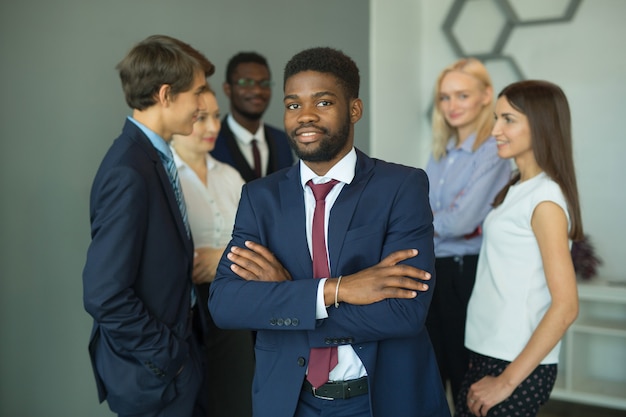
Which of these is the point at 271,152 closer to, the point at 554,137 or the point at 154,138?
the point at 154,138

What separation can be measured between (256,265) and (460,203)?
1.48m

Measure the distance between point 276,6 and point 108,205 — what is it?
2.27 meters

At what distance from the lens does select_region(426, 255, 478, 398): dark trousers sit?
285 centimetres

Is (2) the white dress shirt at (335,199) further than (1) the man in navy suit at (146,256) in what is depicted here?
No

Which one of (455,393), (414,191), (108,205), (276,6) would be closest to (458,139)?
(455,393)

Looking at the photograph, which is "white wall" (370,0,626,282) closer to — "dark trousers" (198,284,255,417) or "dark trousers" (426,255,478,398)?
"dark trousers" (426,255,478,398)

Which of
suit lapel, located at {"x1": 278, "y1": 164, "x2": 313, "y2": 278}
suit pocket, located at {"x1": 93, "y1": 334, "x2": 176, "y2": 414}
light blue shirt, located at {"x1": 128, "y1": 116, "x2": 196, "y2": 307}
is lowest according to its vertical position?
suit pocket, located at {"x1": 93, "y1": 334, "x2": 176, "y2": 414}

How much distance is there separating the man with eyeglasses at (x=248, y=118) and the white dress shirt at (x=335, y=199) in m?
1.57

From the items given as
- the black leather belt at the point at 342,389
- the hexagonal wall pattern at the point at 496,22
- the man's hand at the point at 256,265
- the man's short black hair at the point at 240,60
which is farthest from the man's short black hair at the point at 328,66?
the hexagonal wall pattern at the point at 496,22

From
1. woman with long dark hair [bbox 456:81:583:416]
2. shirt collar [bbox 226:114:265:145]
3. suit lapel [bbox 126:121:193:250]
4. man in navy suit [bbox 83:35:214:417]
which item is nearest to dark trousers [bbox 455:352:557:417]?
woman with long dark hair [bbox 456:81:583:416]

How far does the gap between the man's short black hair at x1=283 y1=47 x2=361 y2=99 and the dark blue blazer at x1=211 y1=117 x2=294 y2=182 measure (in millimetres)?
1535

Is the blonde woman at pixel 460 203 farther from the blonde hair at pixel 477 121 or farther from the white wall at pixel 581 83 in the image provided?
the white wall at pixel 581 83

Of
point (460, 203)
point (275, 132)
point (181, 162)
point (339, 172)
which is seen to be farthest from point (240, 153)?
point (339, 172)

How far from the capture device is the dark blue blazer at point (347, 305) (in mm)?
1542
